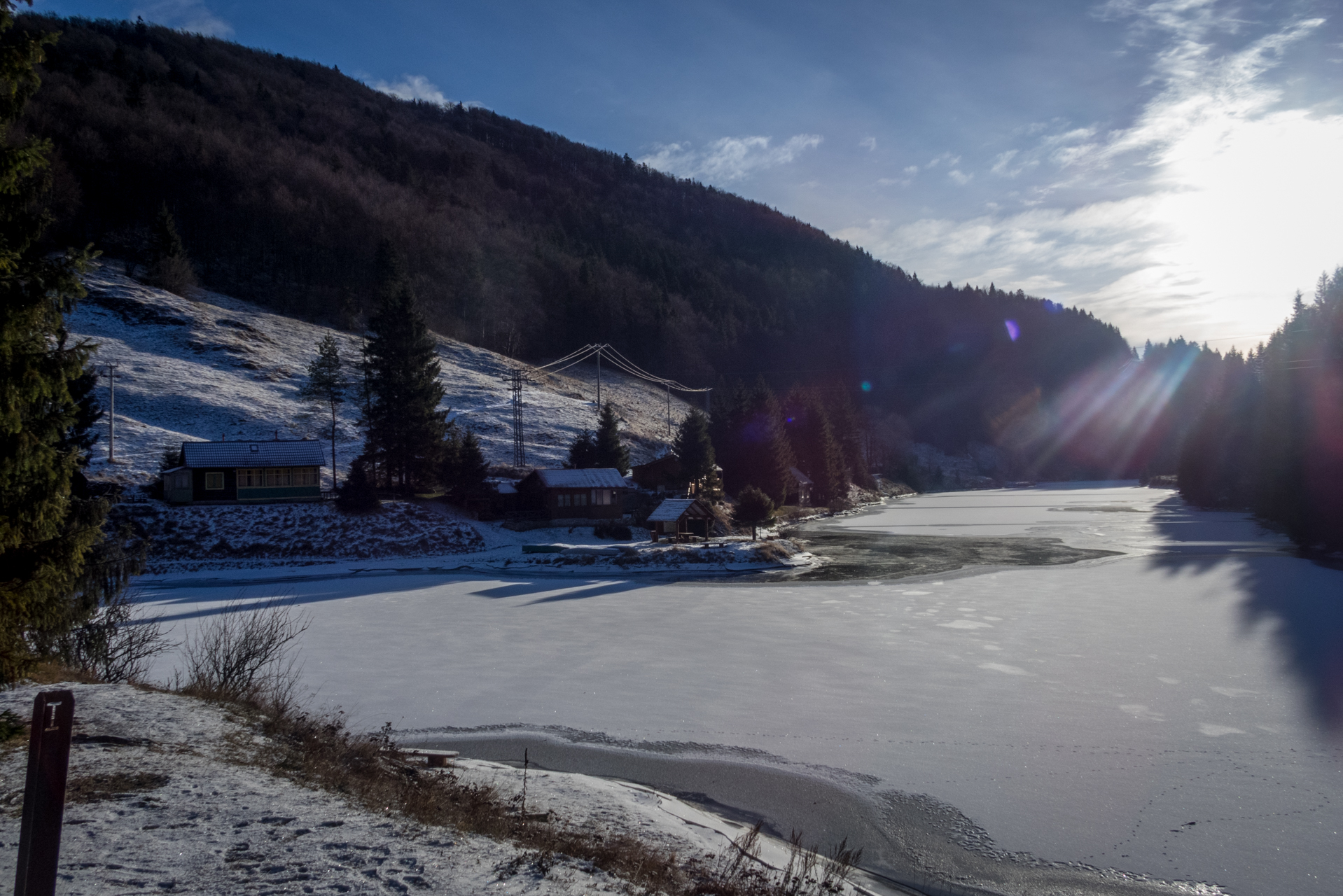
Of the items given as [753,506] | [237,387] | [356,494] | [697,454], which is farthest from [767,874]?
[237,387]

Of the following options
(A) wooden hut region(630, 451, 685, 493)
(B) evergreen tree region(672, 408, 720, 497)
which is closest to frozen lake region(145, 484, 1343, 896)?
(B) evergreen tree region(672, 408, 720, 497)

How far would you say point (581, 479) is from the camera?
51.8 meters

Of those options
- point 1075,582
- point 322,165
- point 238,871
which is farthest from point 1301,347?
point 322,165

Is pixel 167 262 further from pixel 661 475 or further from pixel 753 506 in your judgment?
pixel 753 506

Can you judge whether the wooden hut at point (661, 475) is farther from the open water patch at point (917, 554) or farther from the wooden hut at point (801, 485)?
the wooden hut at point (801, 485)

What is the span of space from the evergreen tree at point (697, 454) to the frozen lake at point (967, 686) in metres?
26.1

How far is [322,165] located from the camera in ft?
A: 451

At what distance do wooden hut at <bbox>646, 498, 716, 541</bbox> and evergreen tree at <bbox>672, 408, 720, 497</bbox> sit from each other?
9.94m

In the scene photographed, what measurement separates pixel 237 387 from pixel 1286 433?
79510 mm

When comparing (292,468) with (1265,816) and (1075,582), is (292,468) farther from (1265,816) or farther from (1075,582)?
(1265,816)

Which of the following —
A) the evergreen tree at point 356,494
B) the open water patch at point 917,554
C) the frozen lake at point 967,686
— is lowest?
the frozen lake at point 967,686

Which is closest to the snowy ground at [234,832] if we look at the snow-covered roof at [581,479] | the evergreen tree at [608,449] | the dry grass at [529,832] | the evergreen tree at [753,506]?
the dry grass at [529,832]

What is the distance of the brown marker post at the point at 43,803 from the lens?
3.80 m

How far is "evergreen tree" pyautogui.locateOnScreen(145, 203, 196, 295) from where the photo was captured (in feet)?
260
